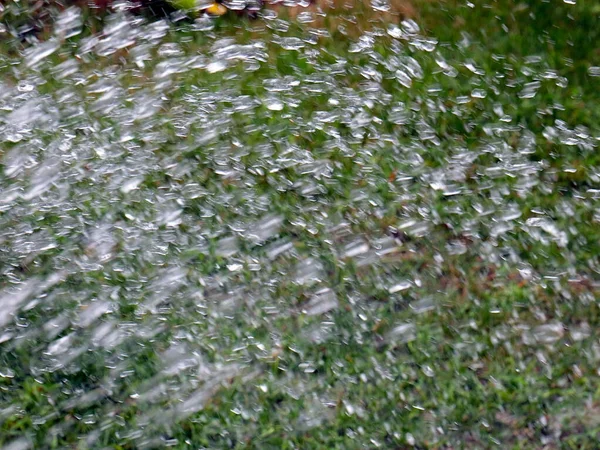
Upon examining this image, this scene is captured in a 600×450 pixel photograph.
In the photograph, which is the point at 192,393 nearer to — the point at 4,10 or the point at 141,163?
the point at 141,163

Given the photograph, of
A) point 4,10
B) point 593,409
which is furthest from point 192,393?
point 4,10

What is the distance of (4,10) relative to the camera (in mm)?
3625

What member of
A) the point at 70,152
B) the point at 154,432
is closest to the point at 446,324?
the point at 154,432

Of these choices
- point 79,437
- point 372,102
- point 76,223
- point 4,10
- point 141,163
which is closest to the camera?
point 79,437

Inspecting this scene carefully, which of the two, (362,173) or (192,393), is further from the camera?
(362,173)

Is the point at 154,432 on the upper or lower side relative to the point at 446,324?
upper

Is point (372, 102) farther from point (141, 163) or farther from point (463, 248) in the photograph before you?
point (141, 163)

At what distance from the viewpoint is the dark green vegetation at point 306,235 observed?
2473 millimetres

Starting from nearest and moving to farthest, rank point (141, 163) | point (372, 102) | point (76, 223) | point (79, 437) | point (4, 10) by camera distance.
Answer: point (79, 437) → point (76, 223) → point (141, 163) → point (372, 102) → point (4, 10)

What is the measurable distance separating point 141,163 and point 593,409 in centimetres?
183

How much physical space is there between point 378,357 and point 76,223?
118cm

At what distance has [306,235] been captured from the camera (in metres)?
2.90

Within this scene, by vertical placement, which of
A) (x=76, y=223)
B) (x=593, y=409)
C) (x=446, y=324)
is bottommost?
(x=593, y=409)

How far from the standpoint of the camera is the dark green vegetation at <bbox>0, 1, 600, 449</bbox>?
2.47 metres
